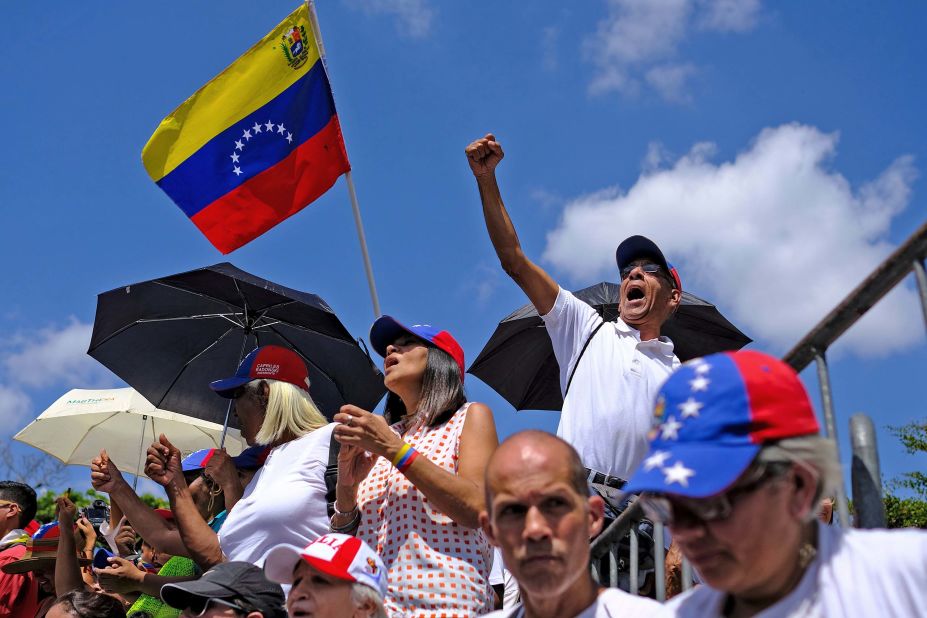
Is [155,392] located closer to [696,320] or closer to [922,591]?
[696,320]

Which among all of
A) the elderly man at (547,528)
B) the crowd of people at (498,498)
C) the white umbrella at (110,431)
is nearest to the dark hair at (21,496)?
the crowd of people at (498,498)

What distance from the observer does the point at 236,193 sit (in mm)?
6199

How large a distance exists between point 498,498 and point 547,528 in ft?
0.49

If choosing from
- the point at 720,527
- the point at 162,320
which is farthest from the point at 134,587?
the point at 720,527

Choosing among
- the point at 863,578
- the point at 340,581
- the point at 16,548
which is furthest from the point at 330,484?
the point at 16,548

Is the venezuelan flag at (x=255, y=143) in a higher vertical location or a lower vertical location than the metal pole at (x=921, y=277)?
higher

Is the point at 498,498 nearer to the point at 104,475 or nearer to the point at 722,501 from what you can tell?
the point at 722,501

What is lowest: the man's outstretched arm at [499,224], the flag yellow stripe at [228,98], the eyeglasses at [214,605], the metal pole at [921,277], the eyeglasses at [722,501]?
the eyeglasses at [722,501]

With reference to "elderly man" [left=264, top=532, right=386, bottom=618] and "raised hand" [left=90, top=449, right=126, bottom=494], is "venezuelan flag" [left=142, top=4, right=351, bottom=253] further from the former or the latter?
"elderly man" [left=264, top=532, right=386, bottom=618]

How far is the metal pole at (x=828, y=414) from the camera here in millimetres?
2100

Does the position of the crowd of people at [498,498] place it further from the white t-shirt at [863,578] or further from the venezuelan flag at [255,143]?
the venezuelan flag at [255,143]

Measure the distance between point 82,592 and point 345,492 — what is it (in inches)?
83.0

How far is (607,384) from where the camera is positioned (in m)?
3.97

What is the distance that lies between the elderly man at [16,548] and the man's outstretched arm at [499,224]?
13.2 ft
